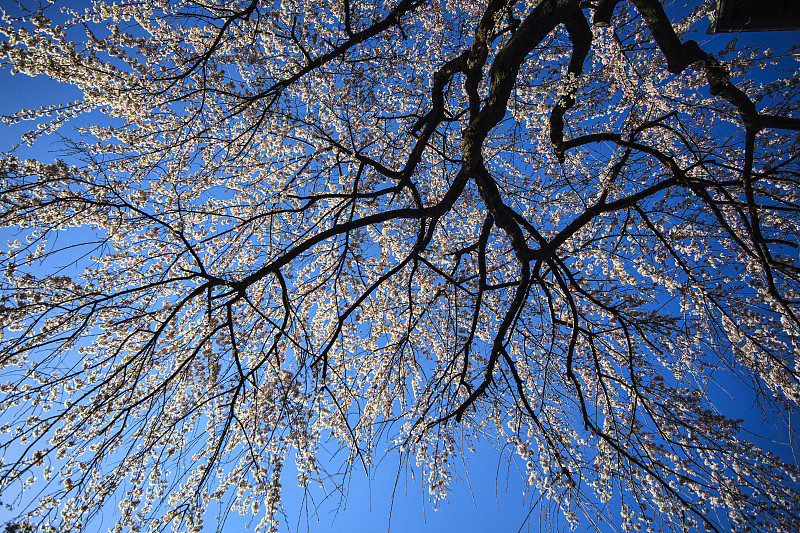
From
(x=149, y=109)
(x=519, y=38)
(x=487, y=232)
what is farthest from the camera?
(x=149, y=109)

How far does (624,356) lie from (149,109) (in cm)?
893

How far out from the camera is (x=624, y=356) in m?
5.41

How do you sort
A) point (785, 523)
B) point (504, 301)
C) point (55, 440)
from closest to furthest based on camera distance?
1. point (785, 523)
2. point (55, 440)
3. point (504, 301)

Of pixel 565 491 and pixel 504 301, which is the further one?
pixel 504 301

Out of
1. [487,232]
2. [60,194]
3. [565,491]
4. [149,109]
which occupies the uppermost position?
[149,109]

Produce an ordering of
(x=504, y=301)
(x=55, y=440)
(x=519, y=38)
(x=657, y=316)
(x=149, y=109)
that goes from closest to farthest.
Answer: (x=519, y=38), (x=55, y=440), (x=657, y=316), (x=149, y=109), (x=504, y=301)

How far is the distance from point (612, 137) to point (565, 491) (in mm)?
4514

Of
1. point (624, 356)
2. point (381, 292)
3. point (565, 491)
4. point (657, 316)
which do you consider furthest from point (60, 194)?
point (624, 356)

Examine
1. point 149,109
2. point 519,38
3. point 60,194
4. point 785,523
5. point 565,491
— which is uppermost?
point 149,109

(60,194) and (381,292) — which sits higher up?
(381,292)

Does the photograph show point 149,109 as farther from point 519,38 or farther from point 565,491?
point 565,491

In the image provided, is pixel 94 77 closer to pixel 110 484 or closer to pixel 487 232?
pixel 110 484

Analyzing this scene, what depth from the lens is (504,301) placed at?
22.6 feet

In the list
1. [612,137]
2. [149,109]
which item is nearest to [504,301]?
[612,137]
